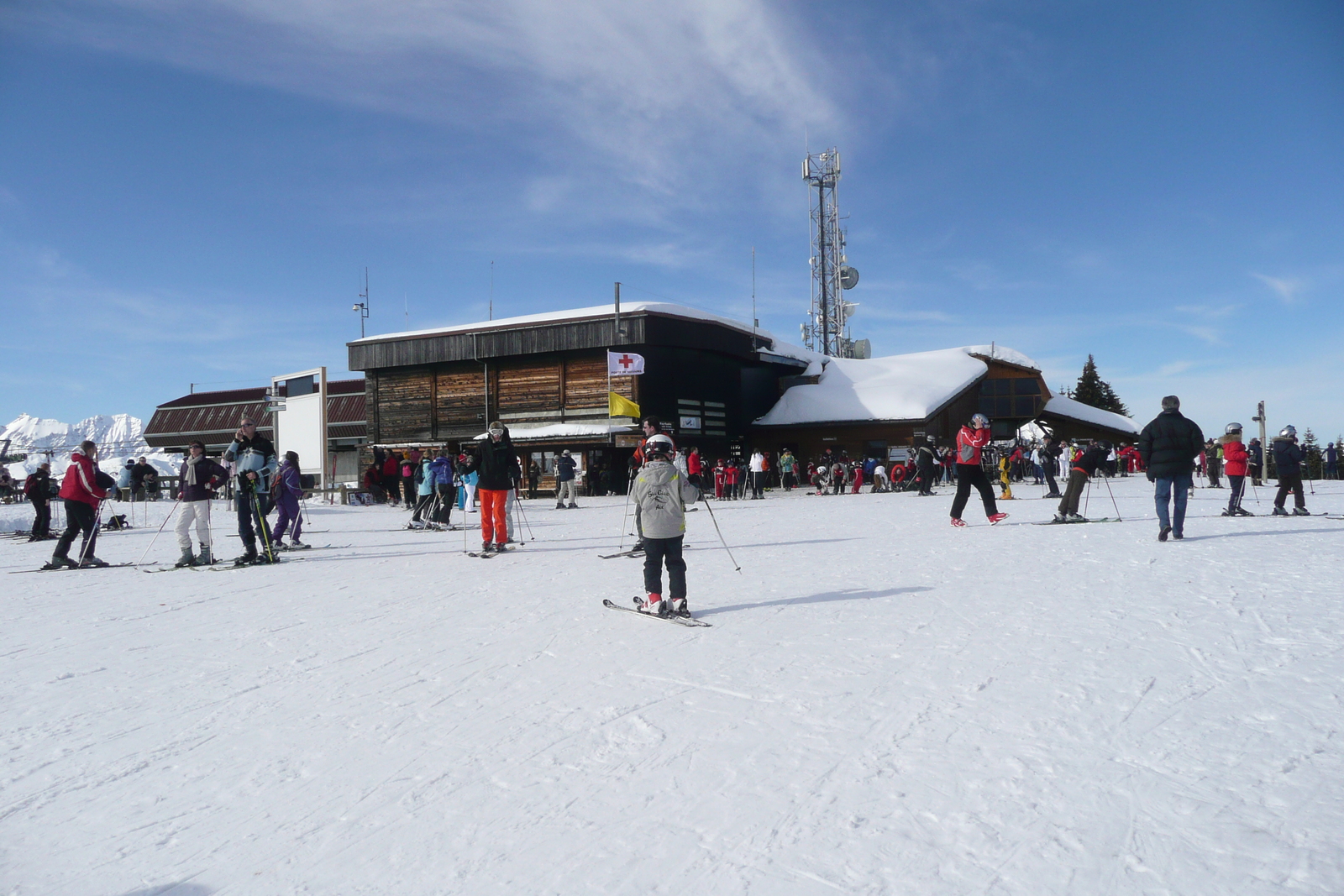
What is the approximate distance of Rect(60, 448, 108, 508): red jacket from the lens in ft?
33.9

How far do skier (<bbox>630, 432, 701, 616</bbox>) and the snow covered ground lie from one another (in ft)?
1.07

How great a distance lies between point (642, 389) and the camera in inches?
1148

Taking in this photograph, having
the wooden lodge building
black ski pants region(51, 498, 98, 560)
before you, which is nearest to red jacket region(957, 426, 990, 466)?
black ski pants region(51, 498, 98, 560)

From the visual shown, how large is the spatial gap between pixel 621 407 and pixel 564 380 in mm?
3321

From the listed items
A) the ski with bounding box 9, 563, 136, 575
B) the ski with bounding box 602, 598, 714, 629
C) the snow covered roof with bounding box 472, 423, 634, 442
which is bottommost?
the ski with bounding box 9, 563, 136, 575

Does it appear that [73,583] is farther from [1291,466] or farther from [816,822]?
[1291,466]

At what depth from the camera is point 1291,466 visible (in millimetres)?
12547

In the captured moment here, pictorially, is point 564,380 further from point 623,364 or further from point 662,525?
point 662,525

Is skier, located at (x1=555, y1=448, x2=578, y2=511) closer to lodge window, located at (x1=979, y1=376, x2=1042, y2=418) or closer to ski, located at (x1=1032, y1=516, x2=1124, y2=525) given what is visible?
ski, located at (x1=1032, y1=516, x2=1124, y2=525)

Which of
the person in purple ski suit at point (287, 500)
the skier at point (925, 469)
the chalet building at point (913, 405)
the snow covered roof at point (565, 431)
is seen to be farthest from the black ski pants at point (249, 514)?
the chalet building at point (913, 405)

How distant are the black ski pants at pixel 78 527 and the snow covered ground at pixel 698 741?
3.94 metres

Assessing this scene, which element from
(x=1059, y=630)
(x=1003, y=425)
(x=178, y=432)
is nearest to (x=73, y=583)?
(x=1059, y=630)

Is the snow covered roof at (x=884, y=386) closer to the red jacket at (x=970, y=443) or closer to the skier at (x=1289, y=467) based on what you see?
the skier at (x=1289, y=467)

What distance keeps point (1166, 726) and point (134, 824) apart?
432cm
